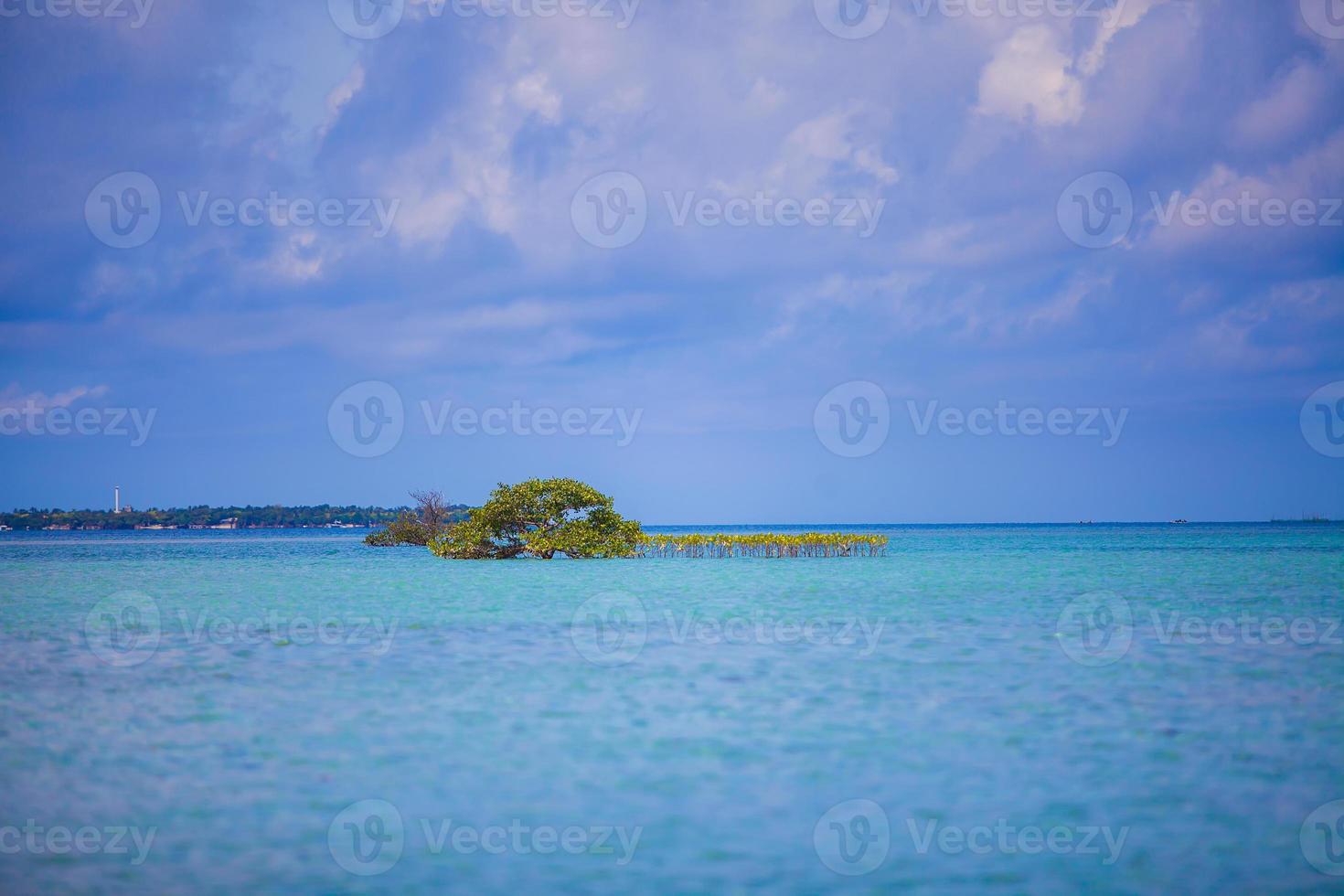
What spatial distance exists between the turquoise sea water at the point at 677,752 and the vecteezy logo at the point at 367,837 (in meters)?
0.04

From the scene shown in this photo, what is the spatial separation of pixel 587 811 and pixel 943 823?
330cm

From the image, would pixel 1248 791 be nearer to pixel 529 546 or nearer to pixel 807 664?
pixel 807 664

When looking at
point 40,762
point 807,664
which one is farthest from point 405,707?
point 807,664

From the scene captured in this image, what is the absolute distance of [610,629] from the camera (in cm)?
2100

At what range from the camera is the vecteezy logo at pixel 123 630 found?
58.0 ft

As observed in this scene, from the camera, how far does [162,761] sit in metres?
10.5

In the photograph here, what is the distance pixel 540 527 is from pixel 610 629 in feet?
91.6

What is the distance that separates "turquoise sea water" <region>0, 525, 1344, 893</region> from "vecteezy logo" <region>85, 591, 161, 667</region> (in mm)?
160
